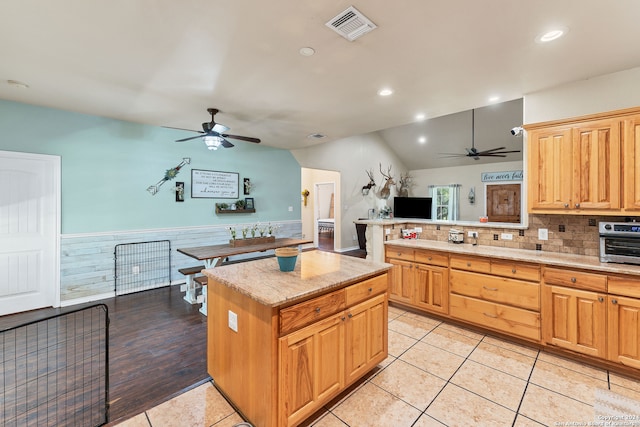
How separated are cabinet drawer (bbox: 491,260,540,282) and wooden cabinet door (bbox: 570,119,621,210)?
2.32ft

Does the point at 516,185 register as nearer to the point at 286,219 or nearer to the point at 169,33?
the point at 286,219

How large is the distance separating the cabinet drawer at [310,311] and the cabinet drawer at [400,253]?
1.81 m

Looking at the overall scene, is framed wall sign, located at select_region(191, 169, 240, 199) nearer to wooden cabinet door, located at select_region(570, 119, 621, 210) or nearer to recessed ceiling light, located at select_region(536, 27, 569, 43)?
recessed ceiling light, located at select_region(536, 27, 569, 43)

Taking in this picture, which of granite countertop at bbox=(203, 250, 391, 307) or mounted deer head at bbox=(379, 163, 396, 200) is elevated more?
mounted deer head at bbox=(379, 163, 396, 200)

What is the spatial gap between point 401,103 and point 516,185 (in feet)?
22.3

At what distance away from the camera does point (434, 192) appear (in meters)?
9.94

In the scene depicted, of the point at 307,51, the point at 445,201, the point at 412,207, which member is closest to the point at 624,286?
the point at 307,51

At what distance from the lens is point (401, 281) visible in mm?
3547

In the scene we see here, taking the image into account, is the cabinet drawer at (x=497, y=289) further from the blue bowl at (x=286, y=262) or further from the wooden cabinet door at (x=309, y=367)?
the blue bowl at (x=286, y=262)

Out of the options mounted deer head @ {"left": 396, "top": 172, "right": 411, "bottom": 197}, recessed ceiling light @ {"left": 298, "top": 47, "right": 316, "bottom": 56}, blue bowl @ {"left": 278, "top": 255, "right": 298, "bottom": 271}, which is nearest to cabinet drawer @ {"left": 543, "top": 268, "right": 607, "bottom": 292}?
blue bowl @ {"left": 278, "top": 255, "right": 298, "bottom": 271}

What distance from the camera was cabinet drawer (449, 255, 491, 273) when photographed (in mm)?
2883

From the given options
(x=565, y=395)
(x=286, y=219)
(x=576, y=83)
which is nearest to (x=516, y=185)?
(x=576, y=83)

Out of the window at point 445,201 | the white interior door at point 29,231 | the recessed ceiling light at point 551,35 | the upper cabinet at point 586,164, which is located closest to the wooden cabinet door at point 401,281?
the upper cabinet at point 586,164

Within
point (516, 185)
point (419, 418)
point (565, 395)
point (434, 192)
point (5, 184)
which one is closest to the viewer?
point (419, 418)
